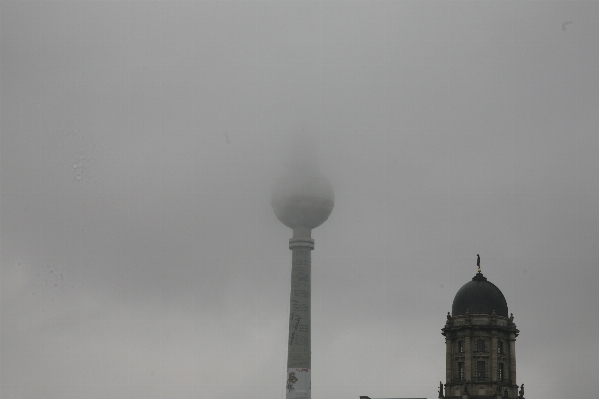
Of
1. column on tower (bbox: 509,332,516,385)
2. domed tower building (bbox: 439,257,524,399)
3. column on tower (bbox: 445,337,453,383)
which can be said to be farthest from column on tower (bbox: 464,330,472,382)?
column on tower (bbox: 509,332,516,385)

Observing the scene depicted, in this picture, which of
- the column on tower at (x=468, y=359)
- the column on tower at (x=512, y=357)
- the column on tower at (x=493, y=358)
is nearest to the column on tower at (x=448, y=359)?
the column on tower at (x=468, y=359)

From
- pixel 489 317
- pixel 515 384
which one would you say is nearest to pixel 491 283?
pixel 489 317

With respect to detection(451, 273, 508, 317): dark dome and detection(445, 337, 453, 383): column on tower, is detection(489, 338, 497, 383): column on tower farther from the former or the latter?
detection(445, 337, 453, 383): column on tower

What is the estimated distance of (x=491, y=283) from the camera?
5945 inches

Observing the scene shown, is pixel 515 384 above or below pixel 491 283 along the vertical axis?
below

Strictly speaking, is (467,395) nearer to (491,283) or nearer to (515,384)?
(515,384)

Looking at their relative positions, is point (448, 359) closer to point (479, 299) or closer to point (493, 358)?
point (493, 358)

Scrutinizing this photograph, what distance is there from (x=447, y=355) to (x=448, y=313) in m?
6.82

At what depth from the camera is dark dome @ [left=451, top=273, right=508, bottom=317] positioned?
14662cm

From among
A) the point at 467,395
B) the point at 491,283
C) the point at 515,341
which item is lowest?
the point at 467,395

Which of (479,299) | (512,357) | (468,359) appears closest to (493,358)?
(468,359)

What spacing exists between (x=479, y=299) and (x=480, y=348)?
784 cm

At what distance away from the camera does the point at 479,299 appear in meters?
147

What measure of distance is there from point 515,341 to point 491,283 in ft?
33.3
